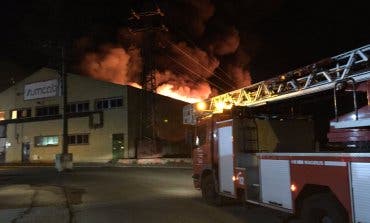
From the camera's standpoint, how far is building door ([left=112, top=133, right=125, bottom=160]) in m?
46.3

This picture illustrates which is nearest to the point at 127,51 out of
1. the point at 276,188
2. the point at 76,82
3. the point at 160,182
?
the point at 76,82

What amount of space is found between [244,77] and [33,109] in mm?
23715

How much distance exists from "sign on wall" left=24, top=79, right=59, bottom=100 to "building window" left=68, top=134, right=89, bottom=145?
556cm

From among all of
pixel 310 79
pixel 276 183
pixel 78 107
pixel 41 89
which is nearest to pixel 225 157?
pixel 310 79

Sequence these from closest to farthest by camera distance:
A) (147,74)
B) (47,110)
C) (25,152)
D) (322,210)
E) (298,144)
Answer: (322,210) < (298,144) < (147,74) < (47,110) < (25,152)

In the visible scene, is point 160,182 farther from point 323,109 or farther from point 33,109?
point 33,109

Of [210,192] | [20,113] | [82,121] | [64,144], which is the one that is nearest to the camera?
[210,192]

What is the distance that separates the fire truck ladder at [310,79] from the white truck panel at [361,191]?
2407 mm

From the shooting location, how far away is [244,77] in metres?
54.7

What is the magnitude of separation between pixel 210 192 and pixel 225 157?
5.04 feet

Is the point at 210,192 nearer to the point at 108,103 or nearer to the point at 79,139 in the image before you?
the point at 108,103

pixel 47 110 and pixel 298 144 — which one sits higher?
pixel 47 110

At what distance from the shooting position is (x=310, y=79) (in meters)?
10.7

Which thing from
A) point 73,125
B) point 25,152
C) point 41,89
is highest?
point 41,89
